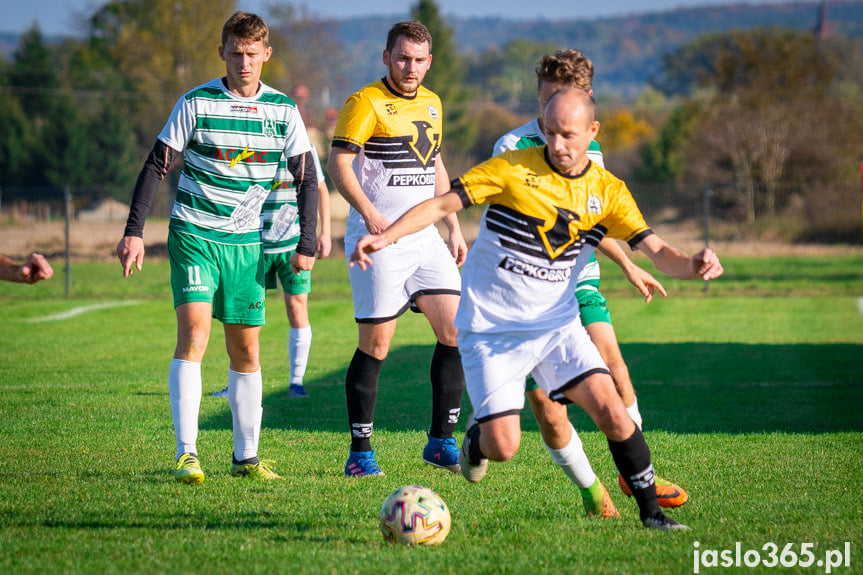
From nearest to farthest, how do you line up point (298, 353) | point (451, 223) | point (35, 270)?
1. point (35, 270)
2. point (451, 223)
3. point (298, 353)

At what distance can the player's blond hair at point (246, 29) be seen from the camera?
512 centimetres

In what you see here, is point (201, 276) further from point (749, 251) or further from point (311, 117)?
point (311, 117)

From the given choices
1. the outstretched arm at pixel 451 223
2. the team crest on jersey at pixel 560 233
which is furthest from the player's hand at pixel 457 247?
the team crest on jersey at pixel 560 233

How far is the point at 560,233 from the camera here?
14.0 ft

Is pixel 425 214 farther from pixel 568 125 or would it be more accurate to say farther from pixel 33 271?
pixel 33 271

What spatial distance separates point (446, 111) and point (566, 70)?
2395 inches

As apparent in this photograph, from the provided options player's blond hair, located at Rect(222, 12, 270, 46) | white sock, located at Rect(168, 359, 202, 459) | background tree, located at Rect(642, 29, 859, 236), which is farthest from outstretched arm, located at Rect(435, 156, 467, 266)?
background tree, located at Rect(642, 29, 859, 236)

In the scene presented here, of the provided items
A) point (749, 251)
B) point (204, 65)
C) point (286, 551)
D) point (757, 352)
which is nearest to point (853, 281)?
point (749, 251)

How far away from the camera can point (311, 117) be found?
4338cm

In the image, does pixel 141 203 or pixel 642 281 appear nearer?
pixel 642 281

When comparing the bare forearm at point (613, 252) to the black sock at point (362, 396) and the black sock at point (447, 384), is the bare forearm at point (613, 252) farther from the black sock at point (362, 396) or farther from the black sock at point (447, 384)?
the black sock at point (362, 396)

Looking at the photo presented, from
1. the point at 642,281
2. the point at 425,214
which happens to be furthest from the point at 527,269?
the point at 642,281

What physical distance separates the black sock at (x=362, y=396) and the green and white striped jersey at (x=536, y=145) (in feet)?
4.37

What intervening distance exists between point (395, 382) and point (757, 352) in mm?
5007
